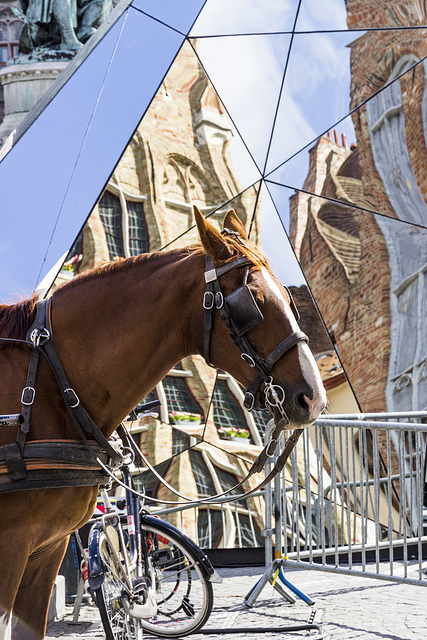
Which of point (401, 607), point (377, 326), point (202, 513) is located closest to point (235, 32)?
point (377, 326)

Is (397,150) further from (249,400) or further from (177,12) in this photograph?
→ (249,400)

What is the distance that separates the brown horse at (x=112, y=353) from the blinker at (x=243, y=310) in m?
0.04

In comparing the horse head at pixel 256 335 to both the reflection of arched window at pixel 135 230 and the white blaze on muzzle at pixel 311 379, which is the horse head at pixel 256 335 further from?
the reflection of arched window at pixel 135 230

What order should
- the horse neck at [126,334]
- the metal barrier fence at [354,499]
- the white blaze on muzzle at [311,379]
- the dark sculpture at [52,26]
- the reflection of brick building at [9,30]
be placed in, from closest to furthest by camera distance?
the white blaze on muzzle at [311,379], the horse neck at [126,334], the metal barrier fence at [354,499], the dark sculpture at [52,26], the reflection of brick building at [9,30]

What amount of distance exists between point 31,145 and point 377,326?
390 cm

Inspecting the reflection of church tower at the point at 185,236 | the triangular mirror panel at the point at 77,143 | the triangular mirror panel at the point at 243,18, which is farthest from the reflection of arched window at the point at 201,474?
the triangular mirror panel at the point at 243,18

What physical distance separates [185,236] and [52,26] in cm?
1192

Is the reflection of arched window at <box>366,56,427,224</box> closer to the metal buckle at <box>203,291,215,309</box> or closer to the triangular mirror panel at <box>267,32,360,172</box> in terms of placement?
the triangular mirror panel at <box>267,32,360,172</box>

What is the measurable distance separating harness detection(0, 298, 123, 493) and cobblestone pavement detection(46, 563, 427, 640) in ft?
8.89

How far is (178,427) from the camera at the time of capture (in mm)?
7953

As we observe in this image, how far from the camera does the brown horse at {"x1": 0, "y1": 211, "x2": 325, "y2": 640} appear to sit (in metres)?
2.79

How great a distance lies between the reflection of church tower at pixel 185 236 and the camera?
788 cm

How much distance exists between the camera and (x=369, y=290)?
8164mm

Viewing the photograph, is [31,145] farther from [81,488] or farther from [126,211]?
[81,488]
